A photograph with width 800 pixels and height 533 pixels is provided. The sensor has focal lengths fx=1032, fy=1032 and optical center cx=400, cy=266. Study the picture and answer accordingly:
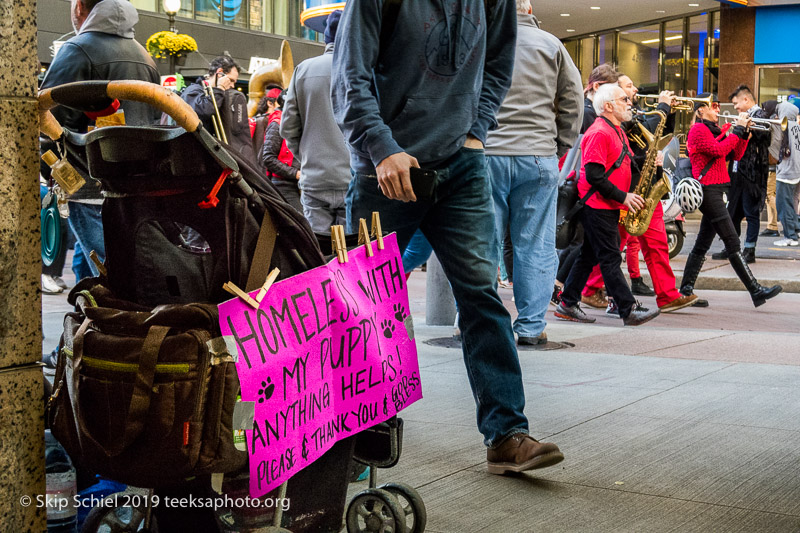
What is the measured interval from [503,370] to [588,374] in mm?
2292

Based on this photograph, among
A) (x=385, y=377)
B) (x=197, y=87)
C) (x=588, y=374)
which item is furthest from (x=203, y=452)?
(x=197, y=87)

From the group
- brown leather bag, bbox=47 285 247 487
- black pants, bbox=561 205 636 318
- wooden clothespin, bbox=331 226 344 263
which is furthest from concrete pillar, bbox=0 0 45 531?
black pants, bbox=561 205 636 318

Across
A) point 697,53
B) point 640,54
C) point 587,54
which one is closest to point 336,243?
point 697,53

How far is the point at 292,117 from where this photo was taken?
277 inches

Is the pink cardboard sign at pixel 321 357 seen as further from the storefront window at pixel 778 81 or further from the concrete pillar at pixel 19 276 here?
the storefront window at pixel 778 81

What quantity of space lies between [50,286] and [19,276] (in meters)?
7.67

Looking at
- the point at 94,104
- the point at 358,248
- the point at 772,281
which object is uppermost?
the point at 94,104

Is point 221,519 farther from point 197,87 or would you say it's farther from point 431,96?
point 197,87

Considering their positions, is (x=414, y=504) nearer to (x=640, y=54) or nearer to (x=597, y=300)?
(x=597, y=300)

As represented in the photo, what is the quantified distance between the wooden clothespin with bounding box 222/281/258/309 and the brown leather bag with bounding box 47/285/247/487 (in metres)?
0.06

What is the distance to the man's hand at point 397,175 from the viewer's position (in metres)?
3.58

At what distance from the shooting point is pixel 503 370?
3.80 meters

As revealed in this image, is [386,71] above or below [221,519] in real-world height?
above

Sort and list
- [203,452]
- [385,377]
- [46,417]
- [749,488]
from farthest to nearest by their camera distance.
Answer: [749,488]
[385,377]
[46,417]
[203,452]
